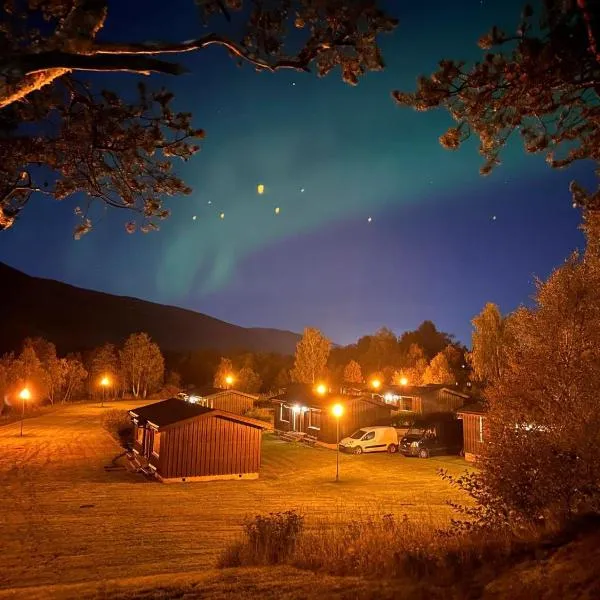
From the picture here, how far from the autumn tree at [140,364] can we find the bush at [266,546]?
242ft

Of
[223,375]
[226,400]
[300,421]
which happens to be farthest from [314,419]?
[223,375]

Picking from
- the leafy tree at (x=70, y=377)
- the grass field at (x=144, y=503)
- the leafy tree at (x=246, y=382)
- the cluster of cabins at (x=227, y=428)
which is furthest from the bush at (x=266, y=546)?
the leafy tree at (x=70, y=377)

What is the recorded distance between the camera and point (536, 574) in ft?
20.5

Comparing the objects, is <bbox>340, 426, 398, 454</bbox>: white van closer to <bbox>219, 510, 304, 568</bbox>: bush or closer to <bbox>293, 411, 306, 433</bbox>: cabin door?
<bbox>293, 411, 306, 433</bbox>: cabin door

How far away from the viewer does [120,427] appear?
132 ft

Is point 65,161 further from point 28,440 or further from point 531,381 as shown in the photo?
point 28,440

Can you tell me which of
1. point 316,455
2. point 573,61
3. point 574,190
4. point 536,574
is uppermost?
point 573,61

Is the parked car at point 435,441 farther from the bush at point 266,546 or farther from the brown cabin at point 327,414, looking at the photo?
the bush at point 266,546

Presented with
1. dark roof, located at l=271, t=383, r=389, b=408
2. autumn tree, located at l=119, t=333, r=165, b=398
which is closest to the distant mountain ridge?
autumn tree, located at l=119, t=333, r=165, b=398

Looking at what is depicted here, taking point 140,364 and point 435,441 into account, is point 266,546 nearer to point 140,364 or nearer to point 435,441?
point 435,441

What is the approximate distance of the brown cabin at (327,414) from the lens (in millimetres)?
38250

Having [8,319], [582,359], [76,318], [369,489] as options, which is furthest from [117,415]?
[76,318]

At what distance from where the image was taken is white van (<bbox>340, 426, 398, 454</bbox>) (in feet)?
111

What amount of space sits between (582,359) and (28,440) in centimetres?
3379
